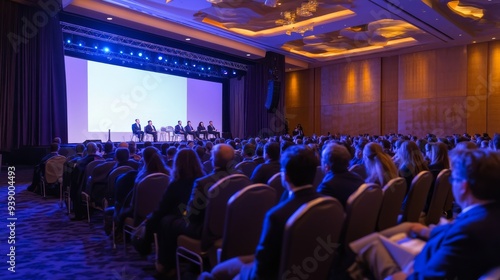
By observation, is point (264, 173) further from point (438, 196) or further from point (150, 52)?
point (150, 52)

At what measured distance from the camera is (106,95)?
12867 mm

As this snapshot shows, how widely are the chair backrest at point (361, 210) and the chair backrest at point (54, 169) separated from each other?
597cm

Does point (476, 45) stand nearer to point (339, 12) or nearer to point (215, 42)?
point (339, 12)

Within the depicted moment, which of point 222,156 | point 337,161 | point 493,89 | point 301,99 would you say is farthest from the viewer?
point 301,99

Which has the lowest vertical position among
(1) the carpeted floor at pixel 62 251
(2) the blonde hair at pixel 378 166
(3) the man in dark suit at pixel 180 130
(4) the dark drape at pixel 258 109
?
(1) the carpeted floor at pixel 62 251

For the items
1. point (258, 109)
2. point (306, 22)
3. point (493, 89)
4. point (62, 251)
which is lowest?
point (62, 251)

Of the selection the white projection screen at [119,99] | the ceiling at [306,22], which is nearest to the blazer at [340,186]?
the ceiling at [306,22]

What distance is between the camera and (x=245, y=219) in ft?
7.67

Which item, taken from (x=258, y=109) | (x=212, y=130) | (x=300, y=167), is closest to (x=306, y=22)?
(x=258, y=109)

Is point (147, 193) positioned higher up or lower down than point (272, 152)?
lower down

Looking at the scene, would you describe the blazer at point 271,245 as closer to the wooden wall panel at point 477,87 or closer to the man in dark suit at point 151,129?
the man in dark suit at point 151,129

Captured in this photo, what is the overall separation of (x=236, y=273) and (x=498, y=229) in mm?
1349

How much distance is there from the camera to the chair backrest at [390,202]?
2660 mm

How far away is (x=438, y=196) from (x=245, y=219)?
218 centimetres
